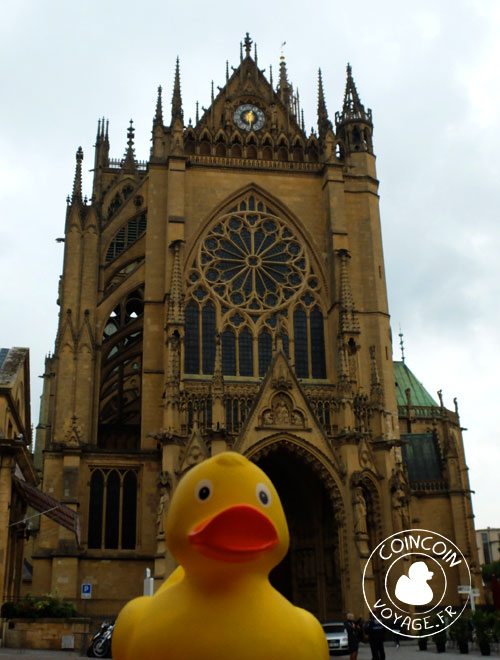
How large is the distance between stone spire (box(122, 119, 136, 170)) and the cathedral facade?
14.5 meters

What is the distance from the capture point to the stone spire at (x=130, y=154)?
54.1 m

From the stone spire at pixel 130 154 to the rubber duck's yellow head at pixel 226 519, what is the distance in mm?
49466

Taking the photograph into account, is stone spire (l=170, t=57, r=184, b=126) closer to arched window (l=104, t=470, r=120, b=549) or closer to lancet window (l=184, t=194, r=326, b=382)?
lancet window (l=184, t=194, r=326, b=382)

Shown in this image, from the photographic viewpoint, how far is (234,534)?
19.1 feet

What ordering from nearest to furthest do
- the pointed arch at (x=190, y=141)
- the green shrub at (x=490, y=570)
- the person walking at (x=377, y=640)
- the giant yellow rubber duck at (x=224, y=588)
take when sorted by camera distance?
the giant yellow rubber duck at (x=224, y=588) < the person walking at (x=377, y=640) < the pointed arch at (x=190, y=141) < the green shrub at (x=490, y=570)

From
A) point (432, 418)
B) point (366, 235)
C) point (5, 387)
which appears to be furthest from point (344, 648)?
point (432, 418)

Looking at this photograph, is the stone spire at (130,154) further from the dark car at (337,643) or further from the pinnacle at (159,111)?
the dark car at (337,643)

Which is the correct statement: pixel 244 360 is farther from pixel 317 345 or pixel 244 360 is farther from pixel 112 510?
pixel 112 510

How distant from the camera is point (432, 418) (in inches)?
1948

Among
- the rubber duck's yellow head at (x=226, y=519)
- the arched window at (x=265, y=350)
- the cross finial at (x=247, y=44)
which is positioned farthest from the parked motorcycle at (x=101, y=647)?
the cross finial at (x=247, y=44)

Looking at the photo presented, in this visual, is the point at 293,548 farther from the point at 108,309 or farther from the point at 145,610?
the point at 145,610

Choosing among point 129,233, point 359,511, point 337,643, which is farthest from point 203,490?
point 129,233

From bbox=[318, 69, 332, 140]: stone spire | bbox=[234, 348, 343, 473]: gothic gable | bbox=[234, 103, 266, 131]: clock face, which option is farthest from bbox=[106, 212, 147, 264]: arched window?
bbox=[234, 348, 343, 473]: gothic gable

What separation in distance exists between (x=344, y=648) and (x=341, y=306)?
15950mm
